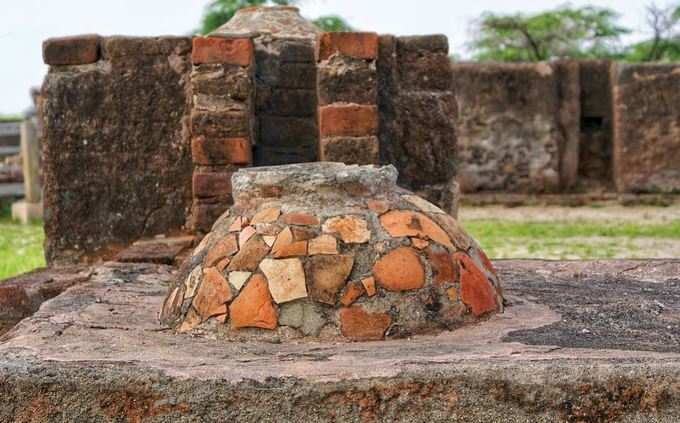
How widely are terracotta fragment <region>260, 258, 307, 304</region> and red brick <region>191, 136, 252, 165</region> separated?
55.2 inches

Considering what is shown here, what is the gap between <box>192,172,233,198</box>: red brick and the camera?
12.6 feet

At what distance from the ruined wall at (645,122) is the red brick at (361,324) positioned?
859 cm

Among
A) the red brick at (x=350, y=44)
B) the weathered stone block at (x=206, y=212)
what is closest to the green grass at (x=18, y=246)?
the weathered stone block at (x=206, y=212)

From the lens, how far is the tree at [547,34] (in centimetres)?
2180

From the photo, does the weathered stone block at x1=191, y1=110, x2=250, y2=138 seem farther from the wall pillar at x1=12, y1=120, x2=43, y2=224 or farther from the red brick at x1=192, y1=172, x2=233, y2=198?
the wall pillar at x1=12, y1=120, x2=43, y2=224

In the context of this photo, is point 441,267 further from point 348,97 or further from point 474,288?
point 348,97

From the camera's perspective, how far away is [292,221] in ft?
8.41

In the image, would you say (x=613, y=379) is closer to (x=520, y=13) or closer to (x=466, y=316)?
(x=466, y=316)

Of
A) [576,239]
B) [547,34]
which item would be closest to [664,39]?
[547,34]

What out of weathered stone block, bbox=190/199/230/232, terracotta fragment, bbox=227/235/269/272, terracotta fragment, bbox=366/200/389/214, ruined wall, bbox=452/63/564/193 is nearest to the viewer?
terracotta fragment, bbox=227/235/269/272

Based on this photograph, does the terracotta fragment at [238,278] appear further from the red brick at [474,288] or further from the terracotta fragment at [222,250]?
the red brick at [474,288]

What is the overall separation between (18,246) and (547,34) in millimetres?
15672

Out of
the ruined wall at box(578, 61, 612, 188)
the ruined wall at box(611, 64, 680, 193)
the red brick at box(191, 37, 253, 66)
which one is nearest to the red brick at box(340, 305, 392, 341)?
the red brick at box(191, 37, 253, 66)

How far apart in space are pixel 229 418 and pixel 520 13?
21.4 metres
